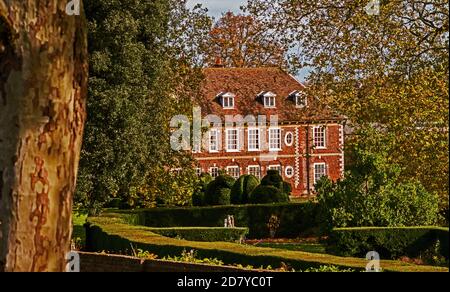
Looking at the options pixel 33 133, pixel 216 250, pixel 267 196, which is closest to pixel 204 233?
pixel 216 250

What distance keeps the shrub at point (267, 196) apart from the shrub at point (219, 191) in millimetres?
1934

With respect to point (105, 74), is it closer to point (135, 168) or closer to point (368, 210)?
point (135, 168)

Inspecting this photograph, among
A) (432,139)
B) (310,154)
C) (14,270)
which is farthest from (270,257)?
(310,154)

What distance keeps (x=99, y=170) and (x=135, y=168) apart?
126 centimetres

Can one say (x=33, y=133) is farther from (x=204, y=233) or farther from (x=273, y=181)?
(x=273, y=181)

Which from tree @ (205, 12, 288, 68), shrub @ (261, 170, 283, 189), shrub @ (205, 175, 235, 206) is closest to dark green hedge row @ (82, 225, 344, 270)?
shrub @ (205, 175, 235, 206)

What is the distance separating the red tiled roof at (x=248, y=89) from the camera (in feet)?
197

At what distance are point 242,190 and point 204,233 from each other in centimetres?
1679

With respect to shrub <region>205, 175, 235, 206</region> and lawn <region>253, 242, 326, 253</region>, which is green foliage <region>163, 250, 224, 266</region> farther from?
shrub <region>205, 175, 235, 206</region>

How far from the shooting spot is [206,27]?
31.4m

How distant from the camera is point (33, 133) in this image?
793 cm

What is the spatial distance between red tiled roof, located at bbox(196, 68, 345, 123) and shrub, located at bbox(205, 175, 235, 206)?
55.0 ft

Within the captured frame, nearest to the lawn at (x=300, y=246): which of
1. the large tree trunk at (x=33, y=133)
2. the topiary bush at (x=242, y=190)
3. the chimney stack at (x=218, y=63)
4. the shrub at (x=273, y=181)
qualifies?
the topiary bush at (x=242, y=190)

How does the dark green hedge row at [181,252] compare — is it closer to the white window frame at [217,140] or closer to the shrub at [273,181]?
the shrub at [273,181]
